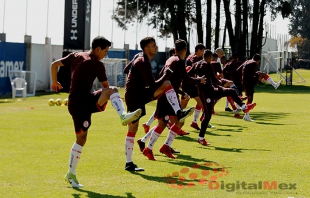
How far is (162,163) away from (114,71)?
3096 centimetres

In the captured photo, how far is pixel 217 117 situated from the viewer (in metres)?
22.3

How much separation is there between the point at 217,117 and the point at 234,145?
769 cm

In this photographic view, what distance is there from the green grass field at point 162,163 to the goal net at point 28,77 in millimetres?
13101

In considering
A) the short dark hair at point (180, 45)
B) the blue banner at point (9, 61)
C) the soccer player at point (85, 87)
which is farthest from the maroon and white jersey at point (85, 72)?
the blue banner at point (9, 61)

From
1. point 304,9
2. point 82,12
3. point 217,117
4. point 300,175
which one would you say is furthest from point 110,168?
point 304,9

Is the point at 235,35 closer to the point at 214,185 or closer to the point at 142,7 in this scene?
the point at 142,7

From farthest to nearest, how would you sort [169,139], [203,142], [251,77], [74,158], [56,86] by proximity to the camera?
[251,77] → [203,142] → [169,139] → [56,86] → [74,158]

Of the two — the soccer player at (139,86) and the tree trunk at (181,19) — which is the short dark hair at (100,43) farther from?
the tree trunk at (181,19)

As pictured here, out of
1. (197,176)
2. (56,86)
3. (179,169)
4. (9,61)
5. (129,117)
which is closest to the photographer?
(129,117)

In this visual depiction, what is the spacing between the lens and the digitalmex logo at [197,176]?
974 centimetres

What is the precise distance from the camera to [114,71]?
42.6m

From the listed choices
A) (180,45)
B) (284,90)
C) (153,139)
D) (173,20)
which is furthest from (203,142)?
(173,20)

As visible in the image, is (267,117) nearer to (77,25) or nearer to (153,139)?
(153,139)

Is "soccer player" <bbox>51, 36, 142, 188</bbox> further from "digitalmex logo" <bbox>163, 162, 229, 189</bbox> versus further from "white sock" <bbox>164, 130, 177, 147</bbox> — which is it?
"white sock" <bbox>164, 130, 177, 147</bbox>
